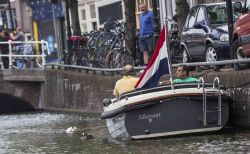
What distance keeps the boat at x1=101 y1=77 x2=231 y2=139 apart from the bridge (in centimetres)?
86

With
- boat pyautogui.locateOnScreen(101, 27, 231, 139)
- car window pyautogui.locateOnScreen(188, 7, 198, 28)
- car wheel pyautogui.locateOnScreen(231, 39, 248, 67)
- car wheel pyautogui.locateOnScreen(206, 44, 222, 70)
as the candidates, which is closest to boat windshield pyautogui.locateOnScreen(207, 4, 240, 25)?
car window pyautogui.locateOnScreen(188, 7, 198, 28)

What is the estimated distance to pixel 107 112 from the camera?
673 inches

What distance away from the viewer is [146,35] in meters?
23.9

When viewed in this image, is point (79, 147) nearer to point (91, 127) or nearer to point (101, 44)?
point (91, 127)

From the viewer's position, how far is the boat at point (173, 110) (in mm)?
15953

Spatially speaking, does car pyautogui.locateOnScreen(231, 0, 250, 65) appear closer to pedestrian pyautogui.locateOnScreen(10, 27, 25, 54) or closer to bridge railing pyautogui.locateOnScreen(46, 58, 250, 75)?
bridge railing pyautogui.locateOnScreen(46, 58, 250, 75)

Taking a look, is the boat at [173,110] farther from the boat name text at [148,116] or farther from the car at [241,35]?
the car at [241,35]

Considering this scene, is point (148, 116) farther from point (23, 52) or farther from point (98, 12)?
point (98, 12)

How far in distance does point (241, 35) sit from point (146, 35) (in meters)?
6.11

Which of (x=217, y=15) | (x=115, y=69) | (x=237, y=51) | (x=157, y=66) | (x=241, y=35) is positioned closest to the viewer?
(x=157, y=66)

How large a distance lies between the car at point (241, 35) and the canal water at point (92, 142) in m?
1.95

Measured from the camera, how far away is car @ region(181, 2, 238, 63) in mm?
19969

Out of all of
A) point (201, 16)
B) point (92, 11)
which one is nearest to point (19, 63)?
point (201, 16)

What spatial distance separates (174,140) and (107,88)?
26.6ft
